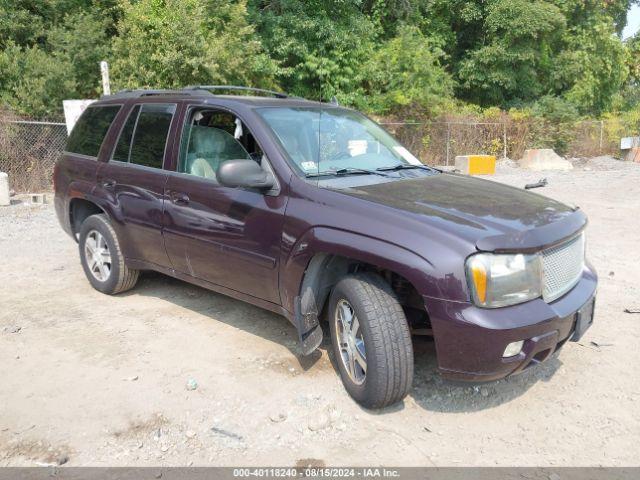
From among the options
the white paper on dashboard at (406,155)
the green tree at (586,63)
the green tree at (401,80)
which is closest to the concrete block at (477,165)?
the green tree at (401,80)

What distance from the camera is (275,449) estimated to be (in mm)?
3152

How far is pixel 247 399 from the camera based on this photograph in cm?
366

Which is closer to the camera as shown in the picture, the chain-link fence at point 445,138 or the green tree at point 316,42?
the green tree at point 316,42

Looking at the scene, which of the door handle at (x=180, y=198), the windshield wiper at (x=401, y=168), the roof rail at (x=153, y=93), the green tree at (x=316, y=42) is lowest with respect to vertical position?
the door handle at (x=180, y=198)

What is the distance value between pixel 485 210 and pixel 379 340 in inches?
39.8

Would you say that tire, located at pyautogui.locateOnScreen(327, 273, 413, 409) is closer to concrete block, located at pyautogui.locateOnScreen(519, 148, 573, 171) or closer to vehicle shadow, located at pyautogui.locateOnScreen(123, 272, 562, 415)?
vehicle shadow, located at pyautogui.locateOnScreen(123, 272, 562, 415)

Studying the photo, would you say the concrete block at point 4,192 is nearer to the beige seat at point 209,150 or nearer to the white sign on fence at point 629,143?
the beige seat at point 209,150


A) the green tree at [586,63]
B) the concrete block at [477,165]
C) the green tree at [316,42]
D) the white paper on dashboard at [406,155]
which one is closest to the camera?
the white paper on dashboard at [406,155]

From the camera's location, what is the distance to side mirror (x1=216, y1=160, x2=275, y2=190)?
3.70m

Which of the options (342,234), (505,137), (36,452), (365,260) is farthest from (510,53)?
(36,452)

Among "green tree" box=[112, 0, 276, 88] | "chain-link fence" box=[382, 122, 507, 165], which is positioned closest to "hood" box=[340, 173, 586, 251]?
"green tree" box=[112, 0, 276, 88]

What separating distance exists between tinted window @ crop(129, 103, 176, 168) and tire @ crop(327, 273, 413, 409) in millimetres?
2199

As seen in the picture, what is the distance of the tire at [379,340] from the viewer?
3248mm

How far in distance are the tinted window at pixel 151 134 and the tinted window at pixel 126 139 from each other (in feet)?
0.20
